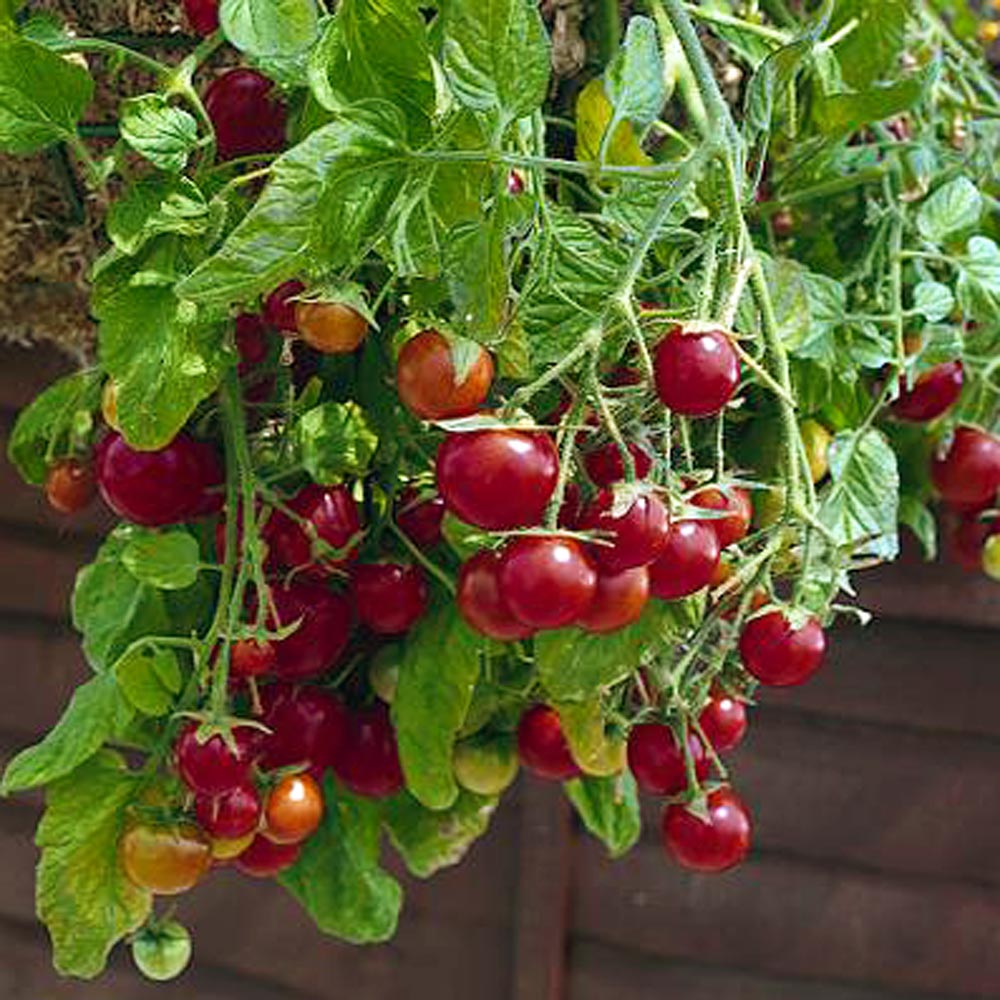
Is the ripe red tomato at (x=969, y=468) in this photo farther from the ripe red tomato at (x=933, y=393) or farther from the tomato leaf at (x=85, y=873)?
the tomato leaf at (x=85, y=873)

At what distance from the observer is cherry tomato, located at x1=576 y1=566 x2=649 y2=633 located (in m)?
0.50

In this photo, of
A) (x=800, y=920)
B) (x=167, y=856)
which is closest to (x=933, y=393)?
(x=167, y=856)

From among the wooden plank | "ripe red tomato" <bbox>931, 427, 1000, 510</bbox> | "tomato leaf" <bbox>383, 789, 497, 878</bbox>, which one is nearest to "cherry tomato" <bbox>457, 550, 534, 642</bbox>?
"tomato leaf" <bbox>383, 789, 497, 878</bbox>

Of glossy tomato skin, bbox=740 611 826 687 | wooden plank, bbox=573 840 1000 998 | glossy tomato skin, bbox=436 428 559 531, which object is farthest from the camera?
wooden plank, bbox=573 840 1000 998

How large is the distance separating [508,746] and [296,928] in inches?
32.6

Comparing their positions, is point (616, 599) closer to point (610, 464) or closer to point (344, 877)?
point (610, 464)

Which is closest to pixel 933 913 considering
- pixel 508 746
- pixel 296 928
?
pixel 296 928

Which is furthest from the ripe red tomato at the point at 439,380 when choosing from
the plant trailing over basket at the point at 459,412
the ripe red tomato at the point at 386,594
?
the ripe red tomato at the point at 386,594

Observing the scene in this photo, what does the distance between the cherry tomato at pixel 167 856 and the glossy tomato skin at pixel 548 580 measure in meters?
0.20

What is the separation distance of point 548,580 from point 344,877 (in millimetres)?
318

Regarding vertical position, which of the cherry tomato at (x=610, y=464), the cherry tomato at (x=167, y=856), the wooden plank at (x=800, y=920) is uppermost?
the cherry tomato at (x=610, y=464)

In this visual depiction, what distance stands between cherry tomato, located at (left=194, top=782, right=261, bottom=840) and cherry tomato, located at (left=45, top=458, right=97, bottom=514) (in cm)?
17

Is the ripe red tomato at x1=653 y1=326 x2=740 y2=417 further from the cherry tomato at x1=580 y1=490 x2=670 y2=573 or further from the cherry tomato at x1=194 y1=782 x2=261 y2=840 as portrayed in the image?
the cherry tomato at x1=194 y1=782 x2=261 y2=840

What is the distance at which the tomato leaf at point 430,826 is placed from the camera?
30.3 inches
